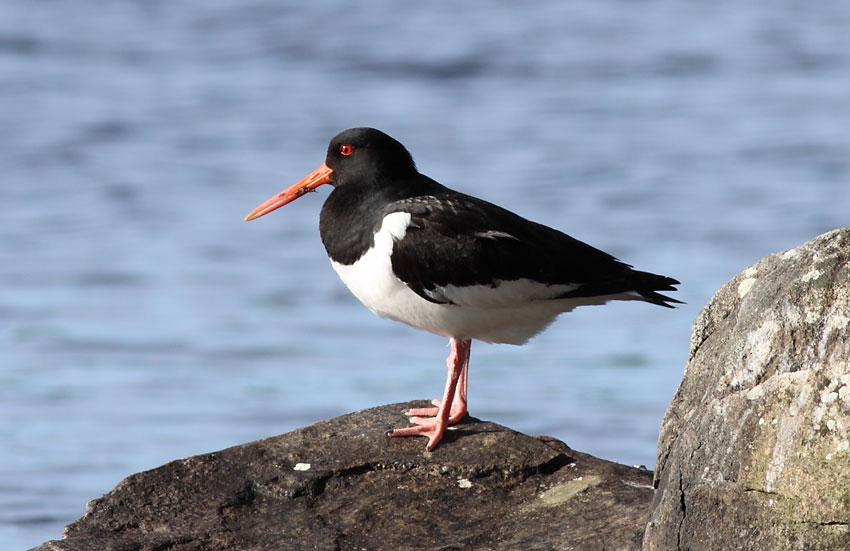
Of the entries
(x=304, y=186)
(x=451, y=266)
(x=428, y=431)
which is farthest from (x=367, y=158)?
(x=428, y=431)

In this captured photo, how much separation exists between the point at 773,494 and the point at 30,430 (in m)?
7.17

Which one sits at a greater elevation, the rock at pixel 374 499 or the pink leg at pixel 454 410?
the pink leg at pixel 454 410

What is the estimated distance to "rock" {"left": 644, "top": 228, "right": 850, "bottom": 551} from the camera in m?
4.17

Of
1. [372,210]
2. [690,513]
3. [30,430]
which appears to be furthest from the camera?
[30,430]

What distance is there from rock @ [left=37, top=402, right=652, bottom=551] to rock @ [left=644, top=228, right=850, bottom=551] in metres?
0.49

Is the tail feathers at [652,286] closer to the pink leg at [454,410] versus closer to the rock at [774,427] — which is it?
the pink leg at [454,410]

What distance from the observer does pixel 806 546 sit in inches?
165

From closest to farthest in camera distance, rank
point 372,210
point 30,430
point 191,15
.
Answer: point 372,210
point 30,430
point 191,15

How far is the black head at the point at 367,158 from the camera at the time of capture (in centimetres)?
666

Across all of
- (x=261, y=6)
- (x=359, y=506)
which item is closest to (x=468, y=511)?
(x=359, y=506)

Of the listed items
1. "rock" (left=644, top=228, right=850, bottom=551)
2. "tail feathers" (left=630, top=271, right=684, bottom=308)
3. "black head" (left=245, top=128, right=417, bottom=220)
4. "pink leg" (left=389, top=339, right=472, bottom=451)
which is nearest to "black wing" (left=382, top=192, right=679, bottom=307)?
"tail feathers" (left=630, top=271, right=684, bottom=308)

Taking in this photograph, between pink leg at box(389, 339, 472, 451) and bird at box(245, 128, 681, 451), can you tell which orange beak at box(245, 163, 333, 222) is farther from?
pink leg at box(389, 339, 472, 451)

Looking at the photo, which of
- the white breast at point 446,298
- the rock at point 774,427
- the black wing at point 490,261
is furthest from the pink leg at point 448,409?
the rock at point 774,427

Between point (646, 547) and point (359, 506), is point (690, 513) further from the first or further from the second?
point (359, 506)
